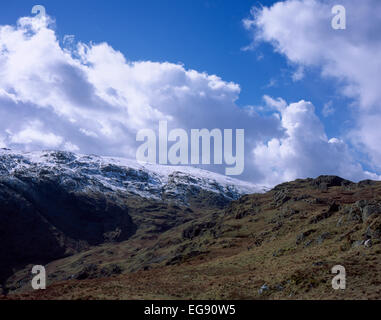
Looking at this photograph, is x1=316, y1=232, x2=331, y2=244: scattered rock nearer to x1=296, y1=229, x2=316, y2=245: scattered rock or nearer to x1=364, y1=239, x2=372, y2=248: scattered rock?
x1=296, y1=229, x2=316, y2=245: scattered rock

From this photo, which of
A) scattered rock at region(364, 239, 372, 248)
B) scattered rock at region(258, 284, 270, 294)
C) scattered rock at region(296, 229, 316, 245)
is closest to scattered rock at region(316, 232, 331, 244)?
scattered rock at region(296, 229, 316, 245)

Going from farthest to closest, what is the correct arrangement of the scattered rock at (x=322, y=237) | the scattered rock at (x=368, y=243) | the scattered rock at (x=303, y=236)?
the scattered rock at (x=303, y=236), the scattered rock at (x=322, y=237), the scattered rock at (x=368, y=243)

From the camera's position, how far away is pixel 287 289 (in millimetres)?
30203

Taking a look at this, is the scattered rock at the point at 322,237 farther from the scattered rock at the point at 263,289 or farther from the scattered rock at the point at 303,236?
the scattered rock at the point at 263,289

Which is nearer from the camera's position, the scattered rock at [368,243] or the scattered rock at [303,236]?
the scattered rock at [368,243]

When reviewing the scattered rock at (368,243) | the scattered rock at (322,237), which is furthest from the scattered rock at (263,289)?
the scattered rock at (322,237)

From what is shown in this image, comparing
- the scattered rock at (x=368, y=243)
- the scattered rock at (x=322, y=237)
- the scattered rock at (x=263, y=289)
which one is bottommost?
the scattered rock at (x=263, y=289)

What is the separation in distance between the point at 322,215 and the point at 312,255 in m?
25.8

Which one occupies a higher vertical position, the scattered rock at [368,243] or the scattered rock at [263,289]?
the scattered rock at [368,243]

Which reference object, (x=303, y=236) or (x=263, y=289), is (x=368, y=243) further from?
(x=303, y=236)

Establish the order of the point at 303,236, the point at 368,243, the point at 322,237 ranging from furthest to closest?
the point at 303,236 < the point at 322,237 < the point at 368,243

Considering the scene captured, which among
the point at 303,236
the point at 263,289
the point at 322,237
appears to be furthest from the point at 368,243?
the point at 303,236

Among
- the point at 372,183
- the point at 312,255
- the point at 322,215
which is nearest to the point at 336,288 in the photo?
the point at 312,255

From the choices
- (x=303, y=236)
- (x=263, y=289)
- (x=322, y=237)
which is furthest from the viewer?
(x=303, y=236)
